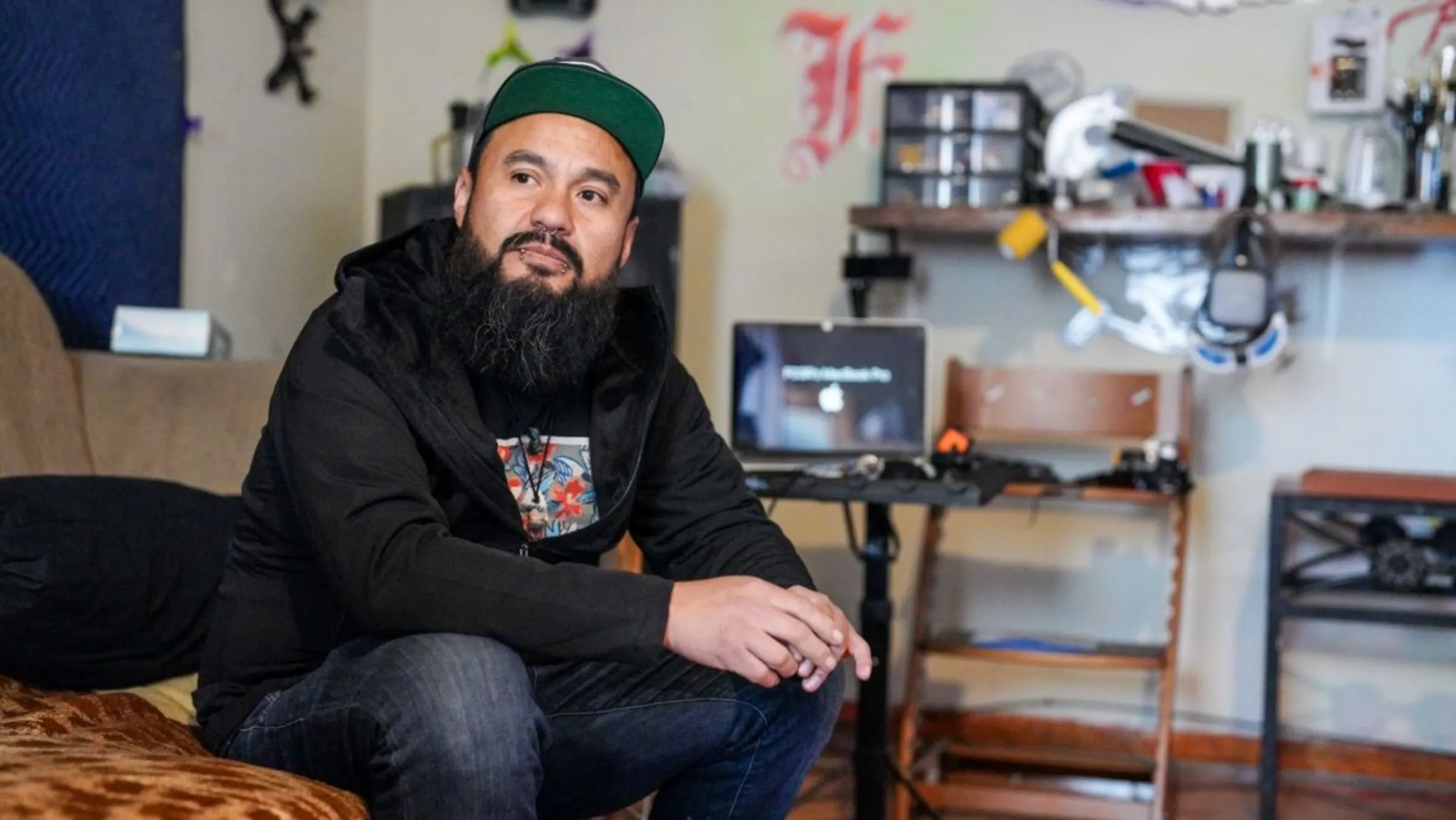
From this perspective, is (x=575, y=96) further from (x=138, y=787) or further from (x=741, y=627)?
(x=138, y=787)

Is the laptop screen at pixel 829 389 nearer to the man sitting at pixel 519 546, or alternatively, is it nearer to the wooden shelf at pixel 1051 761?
the wooden shelf at pixel 1051 761

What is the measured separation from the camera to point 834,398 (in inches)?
116

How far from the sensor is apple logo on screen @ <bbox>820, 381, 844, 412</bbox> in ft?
9.66

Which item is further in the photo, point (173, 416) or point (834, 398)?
point (834, 398)

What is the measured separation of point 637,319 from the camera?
6.10ft

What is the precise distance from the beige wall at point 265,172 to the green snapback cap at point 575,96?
1.46m

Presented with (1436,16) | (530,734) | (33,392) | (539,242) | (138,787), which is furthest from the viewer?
(1436,16)

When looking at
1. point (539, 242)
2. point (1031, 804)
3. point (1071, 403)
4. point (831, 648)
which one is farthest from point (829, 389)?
point (831, 648)

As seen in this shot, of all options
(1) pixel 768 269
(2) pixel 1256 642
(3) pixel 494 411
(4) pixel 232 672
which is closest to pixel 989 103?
(1) pixel 768 269

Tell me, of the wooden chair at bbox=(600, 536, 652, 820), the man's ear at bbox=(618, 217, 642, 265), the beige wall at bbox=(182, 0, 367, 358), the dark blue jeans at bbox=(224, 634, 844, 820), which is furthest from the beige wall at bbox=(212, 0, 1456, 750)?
the dark blue jeans at bbox=(224, 634, 844, 820)

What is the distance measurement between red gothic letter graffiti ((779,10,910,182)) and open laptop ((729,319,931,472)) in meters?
0.76

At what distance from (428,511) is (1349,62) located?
2540 millimetres

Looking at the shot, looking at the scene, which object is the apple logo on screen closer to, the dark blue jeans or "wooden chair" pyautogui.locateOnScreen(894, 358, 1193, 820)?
"wooden chair" pyautogui.locateOnScreen(894, 358, 1193, 820)

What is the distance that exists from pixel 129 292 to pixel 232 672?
4.57ft
